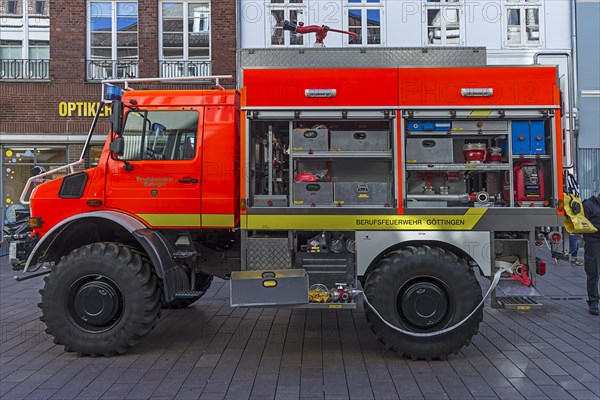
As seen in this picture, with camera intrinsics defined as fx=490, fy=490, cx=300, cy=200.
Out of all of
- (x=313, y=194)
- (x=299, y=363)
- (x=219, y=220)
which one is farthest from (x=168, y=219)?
(x=299, y=363)

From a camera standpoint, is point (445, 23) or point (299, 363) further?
point (445, 23)

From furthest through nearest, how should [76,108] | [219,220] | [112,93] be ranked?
[76,108] < [219,220] < [112,93]

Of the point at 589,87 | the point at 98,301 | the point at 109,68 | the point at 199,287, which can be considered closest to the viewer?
the point at 98,301

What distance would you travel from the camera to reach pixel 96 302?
5.15m

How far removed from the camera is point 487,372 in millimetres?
4750

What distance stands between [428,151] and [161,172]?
9.50 ft

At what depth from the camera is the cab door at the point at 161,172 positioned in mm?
5391

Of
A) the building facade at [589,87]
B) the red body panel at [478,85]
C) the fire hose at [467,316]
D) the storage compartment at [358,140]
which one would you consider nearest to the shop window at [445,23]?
the building facade at [589,87]

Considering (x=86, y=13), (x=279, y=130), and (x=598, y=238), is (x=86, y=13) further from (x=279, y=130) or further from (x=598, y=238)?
(x=598, y=238)

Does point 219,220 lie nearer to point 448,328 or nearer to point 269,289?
point 269,289

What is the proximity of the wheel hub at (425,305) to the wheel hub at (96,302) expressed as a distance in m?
3.06

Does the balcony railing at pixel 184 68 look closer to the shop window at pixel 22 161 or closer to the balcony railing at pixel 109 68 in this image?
the balcony railing at pixel 109 68

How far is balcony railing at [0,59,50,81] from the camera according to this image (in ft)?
46.2

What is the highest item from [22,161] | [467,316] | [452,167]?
[22,161]
